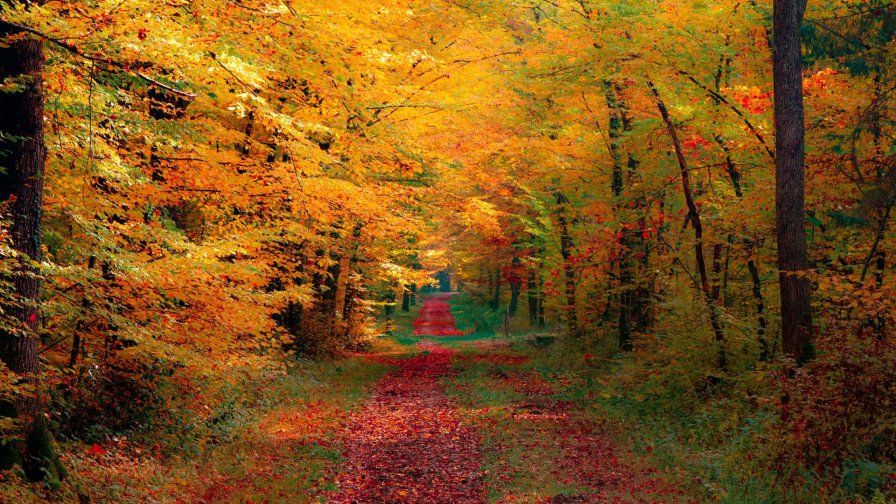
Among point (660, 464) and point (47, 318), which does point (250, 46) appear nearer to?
point (47, 318)

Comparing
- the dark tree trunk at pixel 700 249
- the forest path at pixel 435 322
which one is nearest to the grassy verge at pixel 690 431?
the dark tree trunk at pixel 700 249

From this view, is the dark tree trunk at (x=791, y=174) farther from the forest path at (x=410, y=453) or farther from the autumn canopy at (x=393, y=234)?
the forest path at (x=410, y=453)

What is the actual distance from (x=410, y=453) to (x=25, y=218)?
22.6ft

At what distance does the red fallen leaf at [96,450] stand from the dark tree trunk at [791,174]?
31.8 ft

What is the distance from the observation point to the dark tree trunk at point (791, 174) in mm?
9039

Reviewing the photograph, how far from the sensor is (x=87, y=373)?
30.5 ft

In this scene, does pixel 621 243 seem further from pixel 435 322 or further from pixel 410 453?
pixel 435 322

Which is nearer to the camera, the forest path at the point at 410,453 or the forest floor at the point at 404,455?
the forest floor at the point at 404,455

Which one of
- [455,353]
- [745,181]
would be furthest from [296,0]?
[455,353]

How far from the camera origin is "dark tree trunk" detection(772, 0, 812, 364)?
9039 millimetres

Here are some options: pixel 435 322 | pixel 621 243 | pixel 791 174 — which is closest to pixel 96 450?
pixel 791 174

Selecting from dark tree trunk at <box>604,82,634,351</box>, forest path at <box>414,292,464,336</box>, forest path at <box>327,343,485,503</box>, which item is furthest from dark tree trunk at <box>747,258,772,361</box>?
forest path at <box>414,292,464,336</box>

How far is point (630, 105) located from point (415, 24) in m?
5.69

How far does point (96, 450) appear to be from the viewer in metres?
8.30
